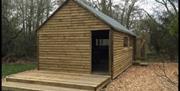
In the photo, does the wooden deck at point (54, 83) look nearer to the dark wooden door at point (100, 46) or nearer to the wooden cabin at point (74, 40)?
the wooden cabin at point (74, 40)

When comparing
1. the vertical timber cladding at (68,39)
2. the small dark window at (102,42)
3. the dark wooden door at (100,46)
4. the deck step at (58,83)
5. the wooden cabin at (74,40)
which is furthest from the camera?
the small dark window at (102,42)

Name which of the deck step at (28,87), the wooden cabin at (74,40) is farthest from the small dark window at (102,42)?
the deck step at (28,87)

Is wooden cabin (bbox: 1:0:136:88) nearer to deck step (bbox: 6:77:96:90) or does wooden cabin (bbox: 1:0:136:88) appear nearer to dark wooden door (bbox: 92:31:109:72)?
deck step (bbox: 6:77:96:90)

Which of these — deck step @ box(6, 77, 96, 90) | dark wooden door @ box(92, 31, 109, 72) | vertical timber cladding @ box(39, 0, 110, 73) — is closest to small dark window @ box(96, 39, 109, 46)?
dark wooden door @ box(92, 31, 109, 72)

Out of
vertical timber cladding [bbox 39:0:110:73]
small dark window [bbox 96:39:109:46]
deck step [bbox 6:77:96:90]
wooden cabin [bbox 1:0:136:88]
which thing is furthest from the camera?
small dark window [bbox 96:39:109:46]

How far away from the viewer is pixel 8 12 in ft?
52.9

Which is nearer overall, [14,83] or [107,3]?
[14,83]

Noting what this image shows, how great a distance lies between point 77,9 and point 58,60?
7.25 ft

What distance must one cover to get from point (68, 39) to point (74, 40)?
0.29 meters

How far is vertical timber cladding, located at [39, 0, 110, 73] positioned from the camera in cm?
934

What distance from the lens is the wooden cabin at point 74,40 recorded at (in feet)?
30.1

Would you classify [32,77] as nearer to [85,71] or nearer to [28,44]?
[85,71]

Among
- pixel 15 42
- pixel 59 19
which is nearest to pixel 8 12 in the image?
pixel 15 42

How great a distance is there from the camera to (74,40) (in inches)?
378
